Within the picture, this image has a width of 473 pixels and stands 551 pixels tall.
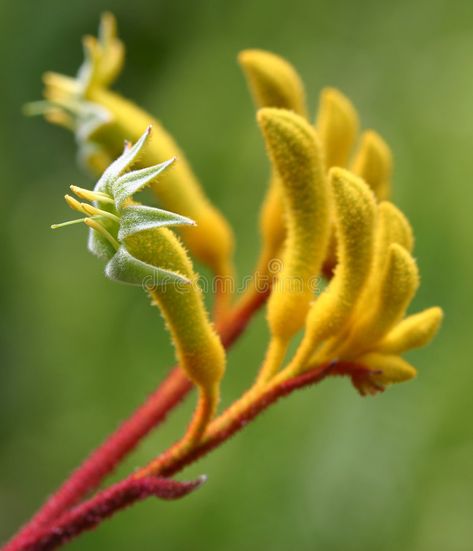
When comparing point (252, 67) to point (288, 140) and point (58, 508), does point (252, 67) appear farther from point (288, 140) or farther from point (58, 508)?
point (58, 508)

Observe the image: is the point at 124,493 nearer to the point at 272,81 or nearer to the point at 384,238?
the point at 384,238

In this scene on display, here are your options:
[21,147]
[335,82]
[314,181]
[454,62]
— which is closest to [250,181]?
[335,82]

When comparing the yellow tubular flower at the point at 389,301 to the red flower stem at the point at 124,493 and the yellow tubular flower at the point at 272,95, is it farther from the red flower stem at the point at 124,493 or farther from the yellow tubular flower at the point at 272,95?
the yellow tubular flower at the point at 272,95

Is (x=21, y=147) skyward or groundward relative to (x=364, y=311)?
groundward

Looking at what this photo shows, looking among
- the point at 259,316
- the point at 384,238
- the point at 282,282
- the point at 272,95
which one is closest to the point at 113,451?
the point at 282,282

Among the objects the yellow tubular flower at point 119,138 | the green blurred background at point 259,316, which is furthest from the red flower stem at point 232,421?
the green blurred background at point 259,316

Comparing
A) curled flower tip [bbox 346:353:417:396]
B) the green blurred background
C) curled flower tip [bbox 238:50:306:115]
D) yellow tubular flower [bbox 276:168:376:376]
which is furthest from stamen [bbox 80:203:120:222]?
the green blurred background

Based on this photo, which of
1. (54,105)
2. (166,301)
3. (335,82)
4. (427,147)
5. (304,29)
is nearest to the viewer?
(166,301)

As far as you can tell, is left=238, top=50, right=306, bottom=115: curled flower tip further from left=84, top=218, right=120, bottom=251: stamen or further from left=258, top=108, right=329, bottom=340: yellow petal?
left=84, top=218, right=120, bottom=251: stamen
